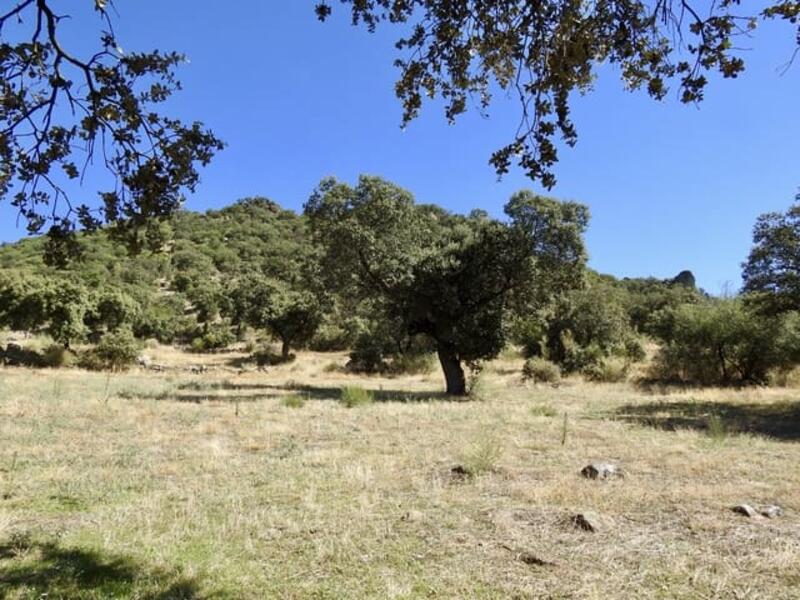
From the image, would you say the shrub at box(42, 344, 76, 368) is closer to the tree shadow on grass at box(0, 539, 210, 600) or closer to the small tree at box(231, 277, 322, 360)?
the small tree at box(231, 277, 322, 360)

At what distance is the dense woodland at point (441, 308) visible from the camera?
747 inches

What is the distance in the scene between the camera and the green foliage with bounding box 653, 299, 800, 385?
23.3m

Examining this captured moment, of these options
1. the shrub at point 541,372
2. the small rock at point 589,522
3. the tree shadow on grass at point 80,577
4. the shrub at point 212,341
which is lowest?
the tree shadow on grass at point 80,577

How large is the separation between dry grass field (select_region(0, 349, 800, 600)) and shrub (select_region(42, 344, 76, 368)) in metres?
15.8

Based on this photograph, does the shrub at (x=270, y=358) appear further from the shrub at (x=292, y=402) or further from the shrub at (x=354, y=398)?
the shrub at (x=292, y=402)

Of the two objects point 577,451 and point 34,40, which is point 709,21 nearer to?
point 34,40

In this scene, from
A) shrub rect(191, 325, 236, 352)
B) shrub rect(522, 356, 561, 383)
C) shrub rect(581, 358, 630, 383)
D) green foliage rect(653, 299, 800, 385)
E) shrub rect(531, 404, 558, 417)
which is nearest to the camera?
shrub rect(531, 404, 558, 417)

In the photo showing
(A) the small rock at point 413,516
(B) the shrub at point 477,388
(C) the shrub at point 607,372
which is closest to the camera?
(A) the small rock at point 413,516

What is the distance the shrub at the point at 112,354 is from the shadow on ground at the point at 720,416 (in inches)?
937

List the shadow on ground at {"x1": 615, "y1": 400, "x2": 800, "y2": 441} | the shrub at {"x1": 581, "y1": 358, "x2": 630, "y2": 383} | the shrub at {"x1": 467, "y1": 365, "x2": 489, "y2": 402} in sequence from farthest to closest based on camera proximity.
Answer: the shrub at {"x1": 581, "y1": 358, "x2": 630, "y2": 383} → the shrub at {"x1": 467, "y1": 365, "x2": 489, "y2": 402} → the shadow on ground at {"x1": 615, "y1": 400, "x2": 800, "y2": 441}

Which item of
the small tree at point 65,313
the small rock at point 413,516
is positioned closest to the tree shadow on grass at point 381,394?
the small rock at point 413,516

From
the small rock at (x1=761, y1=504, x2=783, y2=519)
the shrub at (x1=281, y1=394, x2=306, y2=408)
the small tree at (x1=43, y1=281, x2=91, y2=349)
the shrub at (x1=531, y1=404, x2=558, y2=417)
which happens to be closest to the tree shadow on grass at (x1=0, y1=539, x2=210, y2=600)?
the small rock at (x1=761, y1=504, x2=783, y2=519)

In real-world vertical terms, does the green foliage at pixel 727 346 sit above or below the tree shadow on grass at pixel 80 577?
above

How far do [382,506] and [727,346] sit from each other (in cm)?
2421
